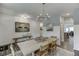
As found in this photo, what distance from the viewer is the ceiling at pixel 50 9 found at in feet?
5.38

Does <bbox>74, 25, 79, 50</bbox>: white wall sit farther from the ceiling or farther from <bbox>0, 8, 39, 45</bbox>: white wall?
<bbox>0, 8, 39, 45</bbox>: white wall

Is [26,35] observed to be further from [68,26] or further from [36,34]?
[68,26]

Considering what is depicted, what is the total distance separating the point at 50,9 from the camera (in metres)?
1.73

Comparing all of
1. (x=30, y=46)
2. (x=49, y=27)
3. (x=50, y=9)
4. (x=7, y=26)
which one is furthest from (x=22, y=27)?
(x=50, y=9)

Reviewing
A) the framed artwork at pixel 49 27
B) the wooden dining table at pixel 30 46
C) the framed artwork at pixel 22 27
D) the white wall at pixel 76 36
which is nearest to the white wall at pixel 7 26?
the framed artwork at pixel 22 27

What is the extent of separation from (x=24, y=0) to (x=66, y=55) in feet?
3.81

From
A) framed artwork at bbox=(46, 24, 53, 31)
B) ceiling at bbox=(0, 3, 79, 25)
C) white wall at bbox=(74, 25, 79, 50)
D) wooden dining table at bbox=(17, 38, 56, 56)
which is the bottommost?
wooden dining table at bbox=(17, 38, 56, 56)

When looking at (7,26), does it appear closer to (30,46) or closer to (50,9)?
(30,46)

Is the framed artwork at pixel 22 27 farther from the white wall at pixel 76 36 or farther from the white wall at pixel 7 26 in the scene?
the white wall at pixel 76 36

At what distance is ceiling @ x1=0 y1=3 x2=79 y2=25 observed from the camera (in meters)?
1.64

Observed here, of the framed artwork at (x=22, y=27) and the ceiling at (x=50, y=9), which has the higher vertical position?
the ceiling at (x=50, y=9)

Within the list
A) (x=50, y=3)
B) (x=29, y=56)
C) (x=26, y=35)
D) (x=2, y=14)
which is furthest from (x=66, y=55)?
(x=2, y=14)

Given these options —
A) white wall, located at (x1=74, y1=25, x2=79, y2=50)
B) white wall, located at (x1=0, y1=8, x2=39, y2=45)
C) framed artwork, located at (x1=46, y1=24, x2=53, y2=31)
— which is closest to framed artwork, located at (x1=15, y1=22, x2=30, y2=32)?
white wall, located at (x1=0, y1=8, x2=39, y2=45)

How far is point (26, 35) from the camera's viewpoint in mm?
1771
